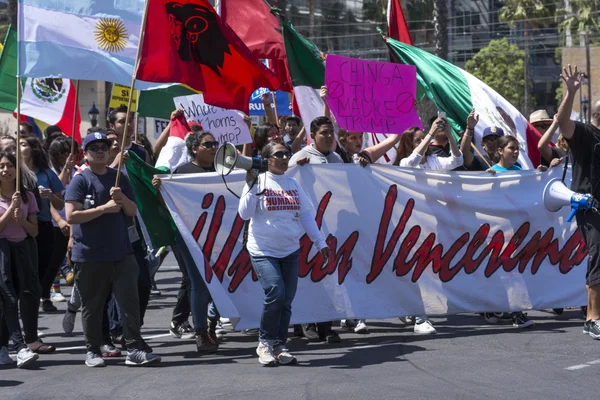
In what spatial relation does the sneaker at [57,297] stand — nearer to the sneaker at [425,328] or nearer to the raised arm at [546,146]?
the sneaker at [425,328]

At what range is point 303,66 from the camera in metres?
9.48

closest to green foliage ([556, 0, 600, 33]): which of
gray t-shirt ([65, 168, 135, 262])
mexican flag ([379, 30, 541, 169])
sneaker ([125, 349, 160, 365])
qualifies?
mexican flag ([379, 30, 541, 169])

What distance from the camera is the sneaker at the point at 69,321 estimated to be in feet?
30.2

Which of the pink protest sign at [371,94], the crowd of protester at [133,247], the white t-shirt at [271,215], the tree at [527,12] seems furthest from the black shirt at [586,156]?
the tree at [527,12]

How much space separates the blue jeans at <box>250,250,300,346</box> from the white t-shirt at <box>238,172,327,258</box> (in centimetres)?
7

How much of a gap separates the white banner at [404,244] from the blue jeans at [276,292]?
84 cm

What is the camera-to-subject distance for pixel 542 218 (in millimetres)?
9477

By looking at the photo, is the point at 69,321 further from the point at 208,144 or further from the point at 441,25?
the point at 441,25

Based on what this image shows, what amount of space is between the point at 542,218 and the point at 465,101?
4.44 feet

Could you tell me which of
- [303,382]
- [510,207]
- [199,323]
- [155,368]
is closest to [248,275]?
[199,323]

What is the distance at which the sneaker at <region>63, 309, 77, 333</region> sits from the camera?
9.20 meters

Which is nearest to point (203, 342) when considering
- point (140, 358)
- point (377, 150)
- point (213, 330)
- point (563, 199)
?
point (213, 330)

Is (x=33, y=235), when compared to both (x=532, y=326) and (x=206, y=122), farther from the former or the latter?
(x=532, y=326)

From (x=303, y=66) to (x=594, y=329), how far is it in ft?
12.0
